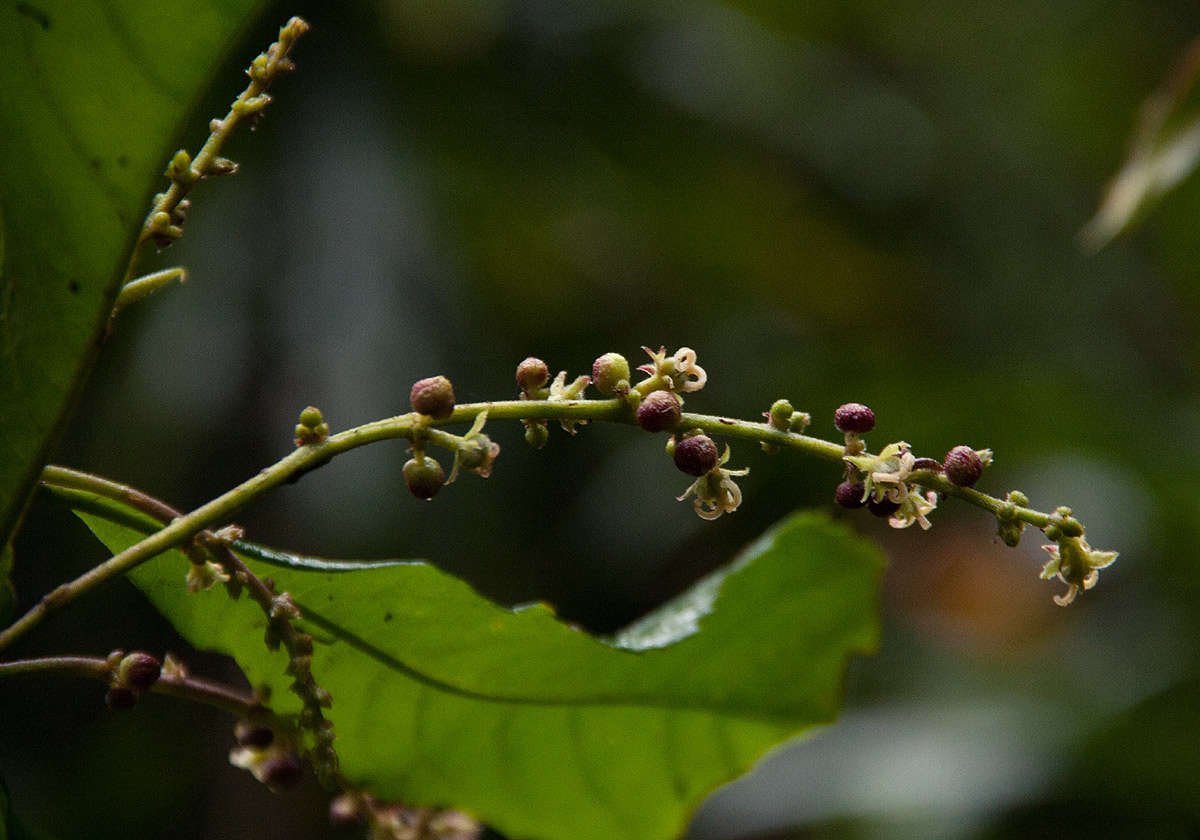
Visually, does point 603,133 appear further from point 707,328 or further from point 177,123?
point 177,123

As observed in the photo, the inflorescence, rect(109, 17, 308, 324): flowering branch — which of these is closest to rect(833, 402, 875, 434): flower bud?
the inflorescence

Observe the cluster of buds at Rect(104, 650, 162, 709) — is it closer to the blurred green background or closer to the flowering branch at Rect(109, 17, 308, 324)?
the flowering branch at Rect(109, 17, 308, 324)

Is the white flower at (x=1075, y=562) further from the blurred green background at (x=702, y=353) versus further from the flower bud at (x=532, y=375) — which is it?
the blurred green background at (x=702, y=353)

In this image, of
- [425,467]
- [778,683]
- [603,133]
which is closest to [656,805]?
[778,683]

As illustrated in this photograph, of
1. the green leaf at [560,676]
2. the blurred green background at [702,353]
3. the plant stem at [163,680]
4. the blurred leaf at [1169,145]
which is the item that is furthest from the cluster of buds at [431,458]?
the blurred green background at [702,353]

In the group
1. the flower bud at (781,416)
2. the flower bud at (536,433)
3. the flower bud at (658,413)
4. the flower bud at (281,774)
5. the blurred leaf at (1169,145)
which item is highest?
the blurred leaf at (1169,145)

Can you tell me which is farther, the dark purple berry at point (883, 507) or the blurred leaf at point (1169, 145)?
the blurred leaf at point (1169, 145)
